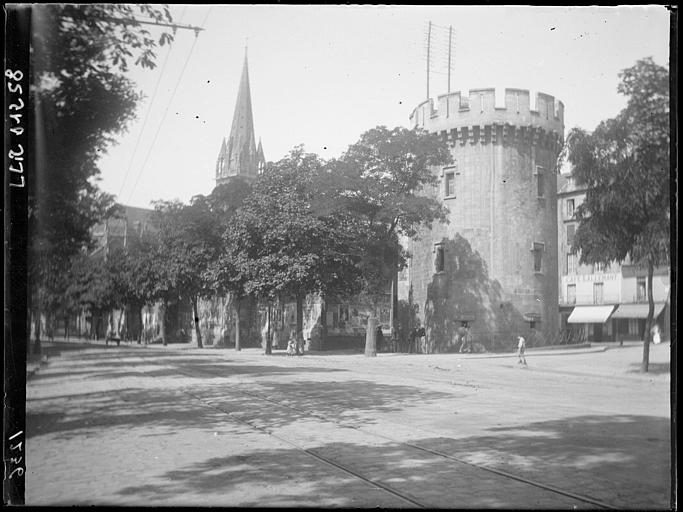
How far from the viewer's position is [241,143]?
8.77 m

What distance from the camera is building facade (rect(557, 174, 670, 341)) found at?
912cm

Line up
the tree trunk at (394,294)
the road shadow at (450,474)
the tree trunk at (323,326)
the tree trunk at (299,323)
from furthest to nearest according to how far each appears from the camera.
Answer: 1. the tree trunk at (394,294)
2. the tree trunk at (323,326)
3. the tree trunk at (299,323)
4. the road shadow at (450,474)

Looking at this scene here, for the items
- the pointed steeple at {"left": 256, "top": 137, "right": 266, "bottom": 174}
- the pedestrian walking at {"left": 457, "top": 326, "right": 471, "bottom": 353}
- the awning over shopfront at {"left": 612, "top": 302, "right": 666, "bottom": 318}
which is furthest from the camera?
the pedestrian walking at {"left": 457, "top": 326, "right": 471, "bottom": 353}

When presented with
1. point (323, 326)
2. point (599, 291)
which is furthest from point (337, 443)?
point (323, 326)

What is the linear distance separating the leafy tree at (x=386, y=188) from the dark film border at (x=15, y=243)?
5551 millimetres

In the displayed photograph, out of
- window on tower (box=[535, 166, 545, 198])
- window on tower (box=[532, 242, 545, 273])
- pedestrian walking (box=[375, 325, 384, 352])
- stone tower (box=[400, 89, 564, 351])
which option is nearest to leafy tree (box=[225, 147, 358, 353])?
window on tower (box=[532, 242, 545, 273])

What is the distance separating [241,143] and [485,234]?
20.0 m

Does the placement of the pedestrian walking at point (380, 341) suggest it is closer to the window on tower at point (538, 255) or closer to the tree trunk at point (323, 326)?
the tree trunk at point (323, 326)

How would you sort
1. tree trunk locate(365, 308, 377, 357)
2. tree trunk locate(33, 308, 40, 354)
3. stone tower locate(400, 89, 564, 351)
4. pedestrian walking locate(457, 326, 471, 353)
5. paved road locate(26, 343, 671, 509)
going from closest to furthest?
paved road locate(26, 343, 671, 509), tree trunk locate(33, 308, 40, 354), stone tower locate(400, 89, 564, 351), tree trunk locate(365, 308, 377, 357), pedestrian walking locate(457, 326, 471, 353)

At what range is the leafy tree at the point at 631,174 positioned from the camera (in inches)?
277

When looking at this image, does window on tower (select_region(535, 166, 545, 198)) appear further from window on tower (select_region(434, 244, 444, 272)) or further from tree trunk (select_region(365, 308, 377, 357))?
window on tower (select_region(434, 244, 444, 272))

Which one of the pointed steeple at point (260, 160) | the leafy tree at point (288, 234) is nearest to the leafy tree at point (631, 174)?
the leafy tree at point (288, 234)

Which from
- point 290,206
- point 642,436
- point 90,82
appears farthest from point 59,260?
point 642,436

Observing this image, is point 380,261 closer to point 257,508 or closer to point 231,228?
point 231,228
